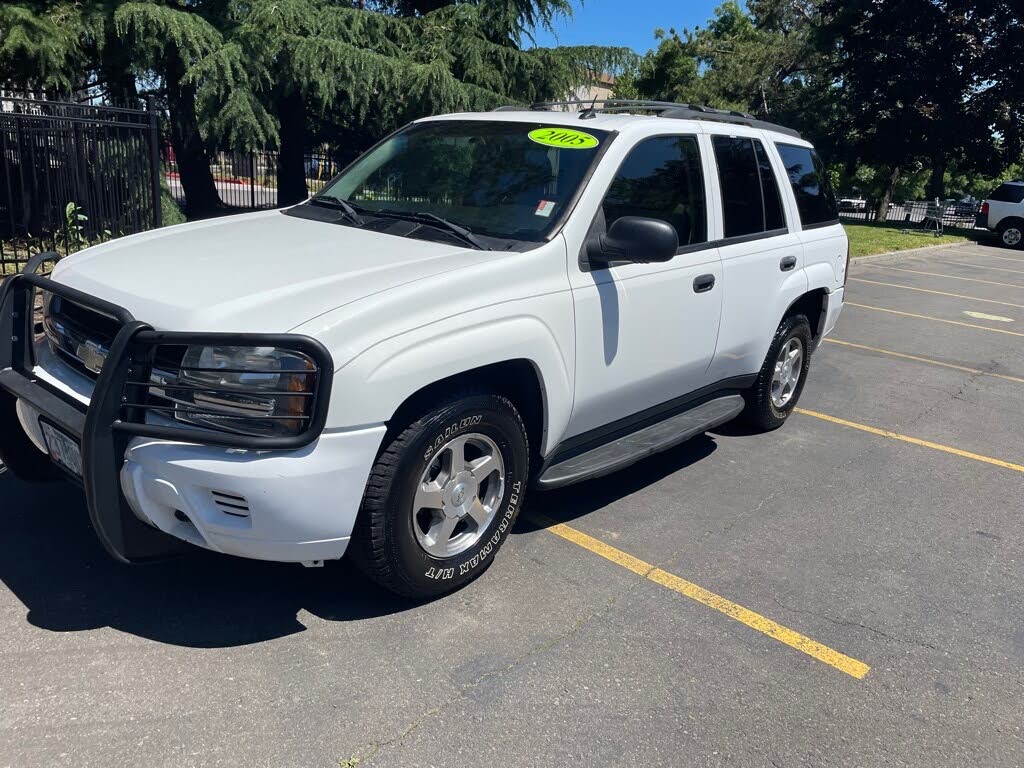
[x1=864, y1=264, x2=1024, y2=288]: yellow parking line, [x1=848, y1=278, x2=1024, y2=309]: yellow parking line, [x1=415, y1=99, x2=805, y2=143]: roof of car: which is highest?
[x1=415, y1=99, x2=805, y2=143]: roof of car

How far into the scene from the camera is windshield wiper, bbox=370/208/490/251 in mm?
3602

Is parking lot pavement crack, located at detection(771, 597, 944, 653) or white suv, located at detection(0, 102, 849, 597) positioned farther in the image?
parking lot pavement crack, located at detection(771, 597, 944, 653)

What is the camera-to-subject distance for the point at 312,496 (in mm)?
2775

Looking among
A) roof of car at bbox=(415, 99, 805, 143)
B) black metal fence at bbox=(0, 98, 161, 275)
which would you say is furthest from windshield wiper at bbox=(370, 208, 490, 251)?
black metal fence at bbox=(0, 98, 161, 275)

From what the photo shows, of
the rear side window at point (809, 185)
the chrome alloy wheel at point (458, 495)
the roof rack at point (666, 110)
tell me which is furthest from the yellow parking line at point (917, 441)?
the chrome alloy wheel at point (458, 495)

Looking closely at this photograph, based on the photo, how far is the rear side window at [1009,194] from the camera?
23239 mm

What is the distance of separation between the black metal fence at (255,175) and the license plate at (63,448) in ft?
42.7

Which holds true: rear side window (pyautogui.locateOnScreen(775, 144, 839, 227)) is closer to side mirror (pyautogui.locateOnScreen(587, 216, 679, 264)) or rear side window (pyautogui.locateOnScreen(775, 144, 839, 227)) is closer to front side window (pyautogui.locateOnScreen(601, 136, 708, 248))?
front side window (pyautogui.locateOnScreen(601, 136, 708, 248))

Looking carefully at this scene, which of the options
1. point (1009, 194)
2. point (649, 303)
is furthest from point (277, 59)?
point (1009, 194)

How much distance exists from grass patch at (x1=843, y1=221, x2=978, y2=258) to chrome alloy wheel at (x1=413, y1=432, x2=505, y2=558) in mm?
15397

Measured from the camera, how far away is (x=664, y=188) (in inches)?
168

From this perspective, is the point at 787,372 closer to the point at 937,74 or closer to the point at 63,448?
the point at 63,448

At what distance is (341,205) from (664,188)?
1599mm

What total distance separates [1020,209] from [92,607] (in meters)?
25.5
